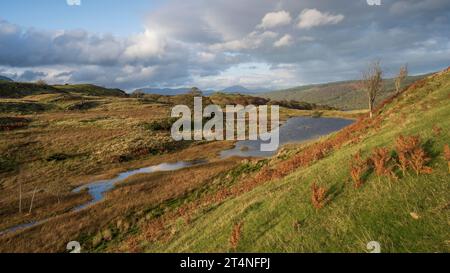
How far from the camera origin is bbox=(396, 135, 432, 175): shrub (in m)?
9.48

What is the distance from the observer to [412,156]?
982 cm

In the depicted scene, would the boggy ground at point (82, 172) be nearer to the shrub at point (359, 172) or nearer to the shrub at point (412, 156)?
the shrub at point (359, 172)

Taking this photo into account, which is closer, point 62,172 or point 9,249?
point 9,249

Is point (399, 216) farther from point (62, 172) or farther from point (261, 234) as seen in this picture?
point (62, 172)

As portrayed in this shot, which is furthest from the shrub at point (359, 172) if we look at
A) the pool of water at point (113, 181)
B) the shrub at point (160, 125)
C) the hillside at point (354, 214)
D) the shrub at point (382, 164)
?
the shrub at point (160, 125)

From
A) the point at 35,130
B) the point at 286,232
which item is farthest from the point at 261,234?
the point at 35,130

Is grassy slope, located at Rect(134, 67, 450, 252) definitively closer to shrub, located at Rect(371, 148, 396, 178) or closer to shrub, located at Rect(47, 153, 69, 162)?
shrub, located at Rect(371, 148, 396, 178)

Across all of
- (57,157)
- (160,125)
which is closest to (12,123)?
(57,157)

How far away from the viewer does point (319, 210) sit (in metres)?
9.69

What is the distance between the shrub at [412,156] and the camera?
373 inches

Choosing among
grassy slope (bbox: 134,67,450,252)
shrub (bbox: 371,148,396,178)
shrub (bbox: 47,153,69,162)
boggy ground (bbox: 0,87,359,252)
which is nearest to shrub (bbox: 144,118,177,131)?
boggy ground (bbox: 0,87,359,252)

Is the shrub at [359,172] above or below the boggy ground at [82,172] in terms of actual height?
above

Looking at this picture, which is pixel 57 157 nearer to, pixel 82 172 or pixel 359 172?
pixel 82 172

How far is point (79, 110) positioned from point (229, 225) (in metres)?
117
